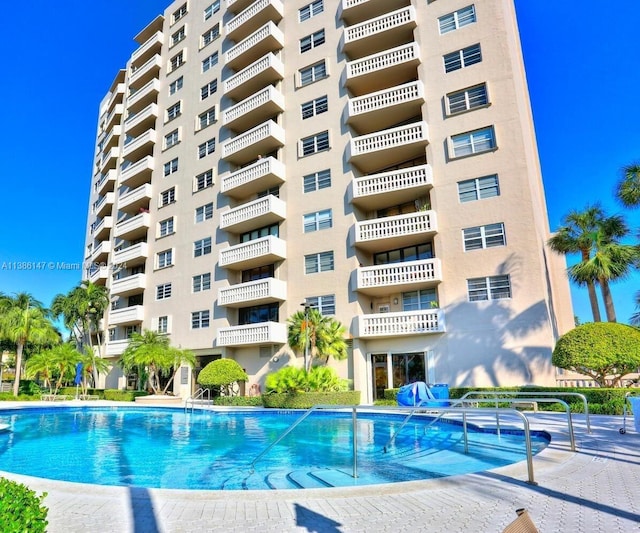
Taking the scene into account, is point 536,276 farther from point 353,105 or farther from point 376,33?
point 376,33

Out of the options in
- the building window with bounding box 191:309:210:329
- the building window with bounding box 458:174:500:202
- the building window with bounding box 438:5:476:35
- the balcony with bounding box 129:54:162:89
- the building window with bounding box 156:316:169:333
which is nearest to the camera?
the building window with bounding box 458:174:500:202

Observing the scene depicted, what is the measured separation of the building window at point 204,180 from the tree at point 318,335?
13.9 m

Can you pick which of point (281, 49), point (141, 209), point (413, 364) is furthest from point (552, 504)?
point (141, 209)

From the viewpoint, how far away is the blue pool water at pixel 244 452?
27.9 feet

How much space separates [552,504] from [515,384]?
622 inches

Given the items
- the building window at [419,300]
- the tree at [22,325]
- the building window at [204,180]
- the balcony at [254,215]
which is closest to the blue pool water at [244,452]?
the building window at [419,300]

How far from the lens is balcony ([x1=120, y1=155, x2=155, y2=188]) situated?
123 feet

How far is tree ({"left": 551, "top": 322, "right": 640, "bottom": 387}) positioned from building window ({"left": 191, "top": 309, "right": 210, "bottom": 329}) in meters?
21.1

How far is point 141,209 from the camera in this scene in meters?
37.6

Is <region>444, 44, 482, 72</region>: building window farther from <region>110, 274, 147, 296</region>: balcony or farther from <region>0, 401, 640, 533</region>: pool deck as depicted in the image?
<region>110, 274, 147, 296</region>: balcony

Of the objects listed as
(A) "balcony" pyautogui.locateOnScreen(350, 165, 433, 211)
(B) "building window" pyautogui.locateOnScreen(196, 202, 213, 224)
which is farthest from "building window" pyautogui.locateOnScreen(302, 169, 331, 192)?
(B) "building window" pyautogui.locateOnScreen(196, 202, 213, 224)

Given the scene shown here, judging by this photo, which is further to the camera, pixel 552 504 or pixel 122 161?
pixel 122 161

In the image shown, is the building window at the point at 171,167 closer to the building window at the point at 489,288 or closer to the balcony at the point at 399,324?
the balcony at the point at 399,324

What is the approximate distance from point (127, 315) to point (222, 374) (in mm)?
14566
